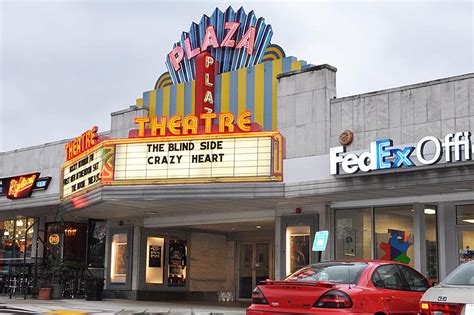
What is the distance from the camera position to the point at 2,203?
27.5m

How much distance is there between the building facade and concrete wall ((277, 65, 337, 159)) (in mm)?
34

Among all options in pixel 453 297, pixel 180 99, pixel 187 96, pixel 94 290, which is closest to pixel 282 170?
pixel 187 96

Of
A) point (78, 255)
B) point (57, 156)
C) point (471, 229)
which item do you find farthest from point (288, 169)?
point (78, 255)

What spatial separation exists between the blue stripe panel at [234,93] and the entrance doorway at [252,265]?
8.20 m

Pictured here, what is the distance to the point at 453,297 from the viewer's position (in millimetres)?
8086

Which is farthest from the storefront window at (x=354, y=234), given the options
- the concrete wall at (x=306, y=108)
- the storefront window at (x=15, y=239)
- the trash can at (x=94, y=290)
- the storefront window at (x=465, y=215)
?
the storefront window at (x=15, y=239)

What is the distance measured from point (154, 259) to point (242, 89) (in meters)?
8.39

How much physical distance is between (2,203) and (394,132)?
657 inches

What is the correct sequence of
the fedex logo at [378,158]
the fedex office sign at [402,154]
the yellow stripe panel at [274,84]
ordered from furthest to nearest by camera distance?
the yellow stripe panel at [274,84] < the fedex logo at [378,158] < the fedex office sign at [402,154]

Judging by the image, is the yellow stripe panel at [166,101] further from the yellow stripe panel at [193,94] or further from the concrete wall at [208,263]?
the concrete wall at [208,263]

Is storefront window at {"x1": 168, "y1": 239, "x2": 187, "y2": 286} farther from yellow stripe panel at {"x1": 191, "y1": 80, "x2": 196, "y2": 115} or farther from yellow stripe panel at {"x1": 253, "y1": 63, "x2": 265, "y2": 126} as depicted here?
yellow stripe panel at {"x1": 253, "y1": 63, "x2": 265, "y2": 126}

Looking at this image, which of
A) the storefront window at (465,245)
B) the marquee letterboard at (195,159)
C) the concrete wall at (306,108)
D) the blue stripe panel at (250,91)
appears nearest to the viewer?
the storefront window at (465,245)

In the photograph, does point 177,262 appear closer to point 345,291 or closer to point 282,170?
point 282,170

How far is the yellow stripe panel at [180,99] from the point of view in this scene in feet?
75.9
